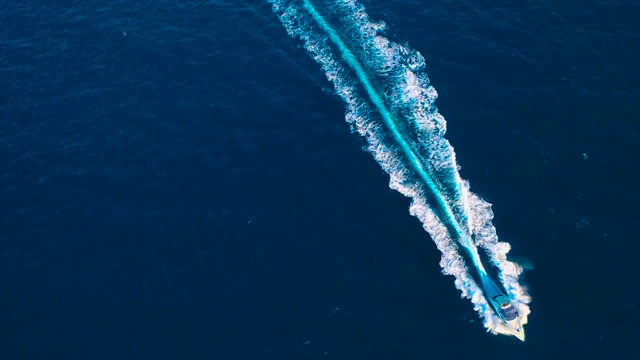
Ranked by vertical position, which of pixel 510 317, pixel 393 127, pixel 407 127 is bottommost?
pixel 510 317

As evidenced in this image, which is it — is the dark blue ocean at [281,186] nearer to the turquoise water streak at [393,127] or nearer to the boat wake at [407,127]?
the boat wake at [407,127]

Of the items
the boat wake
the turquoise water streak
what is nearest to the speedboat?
the boat wake

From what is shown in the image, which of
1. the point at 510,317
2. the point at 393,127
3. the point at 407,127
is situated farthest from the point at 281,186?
the point at 510,317

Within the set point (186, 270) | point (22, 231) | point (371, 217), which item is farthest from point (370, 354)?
point (22, 231)

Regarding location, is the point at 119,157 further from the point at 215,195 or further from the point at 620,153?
the point at 620,153

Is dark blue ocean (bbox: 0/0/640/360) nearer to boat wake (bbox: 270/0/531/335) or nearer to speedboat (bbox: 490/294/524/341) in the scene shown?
speedboat (bbox: 490/294/524/341)

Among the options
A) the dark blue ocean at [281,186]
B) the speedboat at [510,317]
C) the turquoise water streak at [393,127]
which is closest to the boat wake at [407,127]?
the turquoise water streak at [393,127]

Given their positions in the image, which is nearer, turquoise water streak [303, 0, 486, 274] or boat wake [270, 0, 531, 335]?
boat wake [270, 0, 531, 335]

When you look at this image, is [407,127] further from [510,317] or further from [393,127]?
[510,317]
